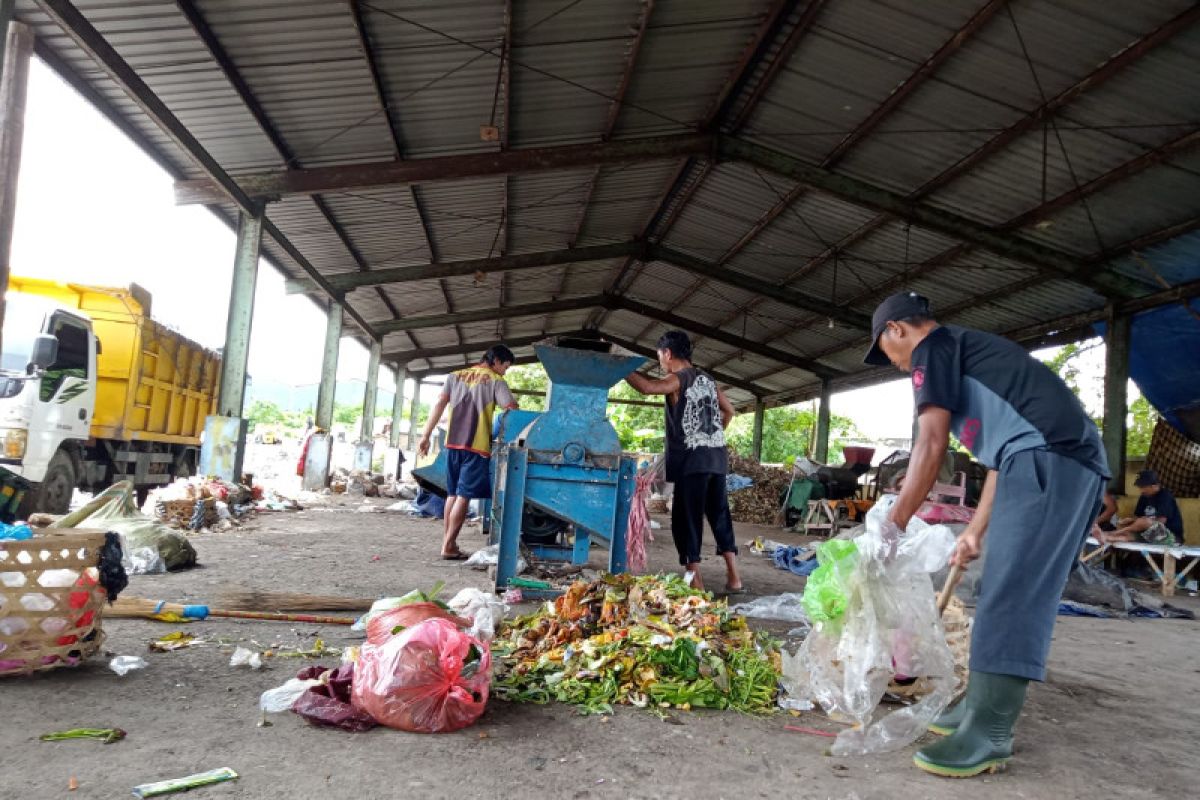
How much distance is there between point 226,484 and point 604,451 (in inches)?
257

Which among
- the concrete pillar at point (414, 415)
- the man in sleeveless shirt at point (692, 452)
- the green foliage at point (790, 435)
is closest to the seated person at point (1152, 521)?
the man in sleeveless shirt at point (692, 452)

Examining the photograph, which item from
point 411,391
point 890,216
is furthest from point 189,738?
point 411,391

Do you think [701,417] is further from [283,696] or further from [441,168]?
[441,168]

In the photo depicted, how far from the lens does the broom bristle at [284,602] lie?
4.00m

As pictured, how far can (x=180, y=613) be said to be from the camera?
371 cm

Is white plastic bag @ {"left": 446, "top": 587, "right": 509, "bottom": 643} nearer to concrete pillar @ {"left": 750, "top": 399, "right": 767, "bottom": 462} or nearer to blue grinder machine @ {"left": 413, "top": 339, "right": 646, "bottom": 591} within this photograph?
blue grinder machine @ {"left": 413, "top": 339, "right": 646, "bottom": 591}

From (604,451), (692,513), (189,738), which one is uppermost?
(604,451)

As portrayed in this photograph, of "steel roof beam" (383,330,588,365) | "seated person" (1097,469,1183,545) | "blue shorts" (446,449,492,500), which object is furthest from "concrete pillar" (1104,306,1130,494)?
"steel roof beam" (383,330,588,365)

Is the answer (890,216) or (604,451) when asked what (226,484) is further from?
(890,216)

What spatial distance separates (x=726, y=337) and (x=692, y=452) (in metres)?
14.4

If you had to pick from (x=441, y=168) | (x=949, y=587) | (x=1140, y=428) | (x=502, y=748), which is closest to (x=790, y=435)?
(x=1140, y=428)

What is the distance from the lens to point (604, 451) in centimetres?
482

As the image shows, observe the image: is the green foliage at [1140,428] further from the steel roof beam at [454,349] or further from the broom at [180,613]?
the broom at [180,613]

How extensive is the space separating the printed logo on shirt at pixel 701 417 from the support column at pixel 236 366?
7187 millimetres
